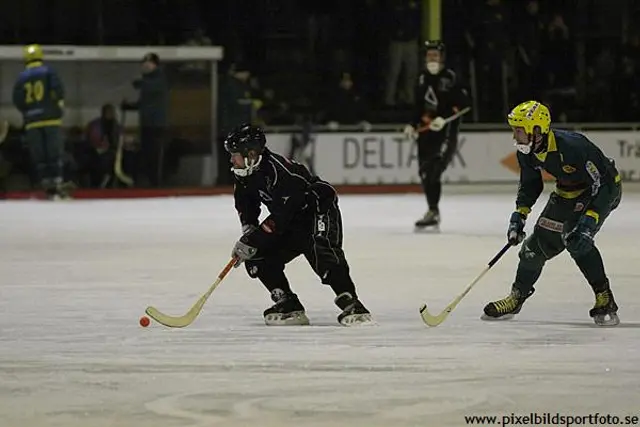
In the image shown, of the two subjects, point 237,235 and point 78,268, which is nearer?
point 78,268

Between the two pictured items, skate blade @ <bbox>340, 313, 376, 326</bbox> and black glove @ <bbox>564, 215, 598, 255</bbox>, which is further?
skate blade @ <bbox>340, 313, 376, 326</bbox>

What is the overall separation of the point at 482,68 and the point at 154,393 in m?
14.6

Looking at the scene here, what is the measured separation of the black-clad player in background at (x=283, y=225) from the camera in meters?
6.89

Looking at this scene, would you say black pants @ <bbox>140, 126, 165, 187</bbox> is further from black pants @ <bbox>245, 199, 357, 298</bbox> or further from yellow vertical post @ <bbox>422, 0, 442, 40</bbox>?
black pants @ <bbox>245, 199, 357, 298</bbox>

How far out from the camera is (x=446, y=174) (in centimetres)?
1791

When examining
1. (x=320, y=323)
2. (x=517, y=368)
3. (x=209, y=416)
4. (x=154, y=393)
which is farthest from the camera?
(x=320, y=323)

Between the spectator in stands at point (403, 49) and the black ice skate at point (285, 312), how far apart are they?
39.6 ft

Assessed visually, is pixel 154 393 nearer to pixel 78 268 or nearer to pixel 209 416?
pixel 209 416

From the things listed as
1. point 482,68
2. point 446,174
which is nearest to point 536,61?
point 482,68

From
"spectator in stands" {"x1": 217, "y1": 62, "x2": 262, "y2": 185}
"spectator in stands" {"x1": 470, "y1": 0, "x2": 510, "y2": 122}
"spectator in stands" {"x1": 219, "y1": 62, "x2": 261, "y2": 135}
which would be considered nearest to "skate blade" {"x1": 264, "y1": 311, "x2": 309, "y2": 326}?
"spectator in stands" {"x1": 217, "y1": 62, "x2": 262, "y2": 185}

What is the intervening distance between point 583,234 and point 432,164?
579 centimetres

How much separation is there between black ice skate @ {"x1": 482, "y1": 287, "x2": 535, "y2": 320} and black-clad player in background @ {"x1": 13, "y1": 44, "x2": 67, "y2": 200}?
379 inches

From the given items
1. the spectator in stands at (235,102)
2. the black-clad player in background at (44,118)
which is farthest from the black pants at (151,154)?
the black-clad player in background at (44,118)

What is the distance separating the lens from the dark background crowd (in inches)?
744
